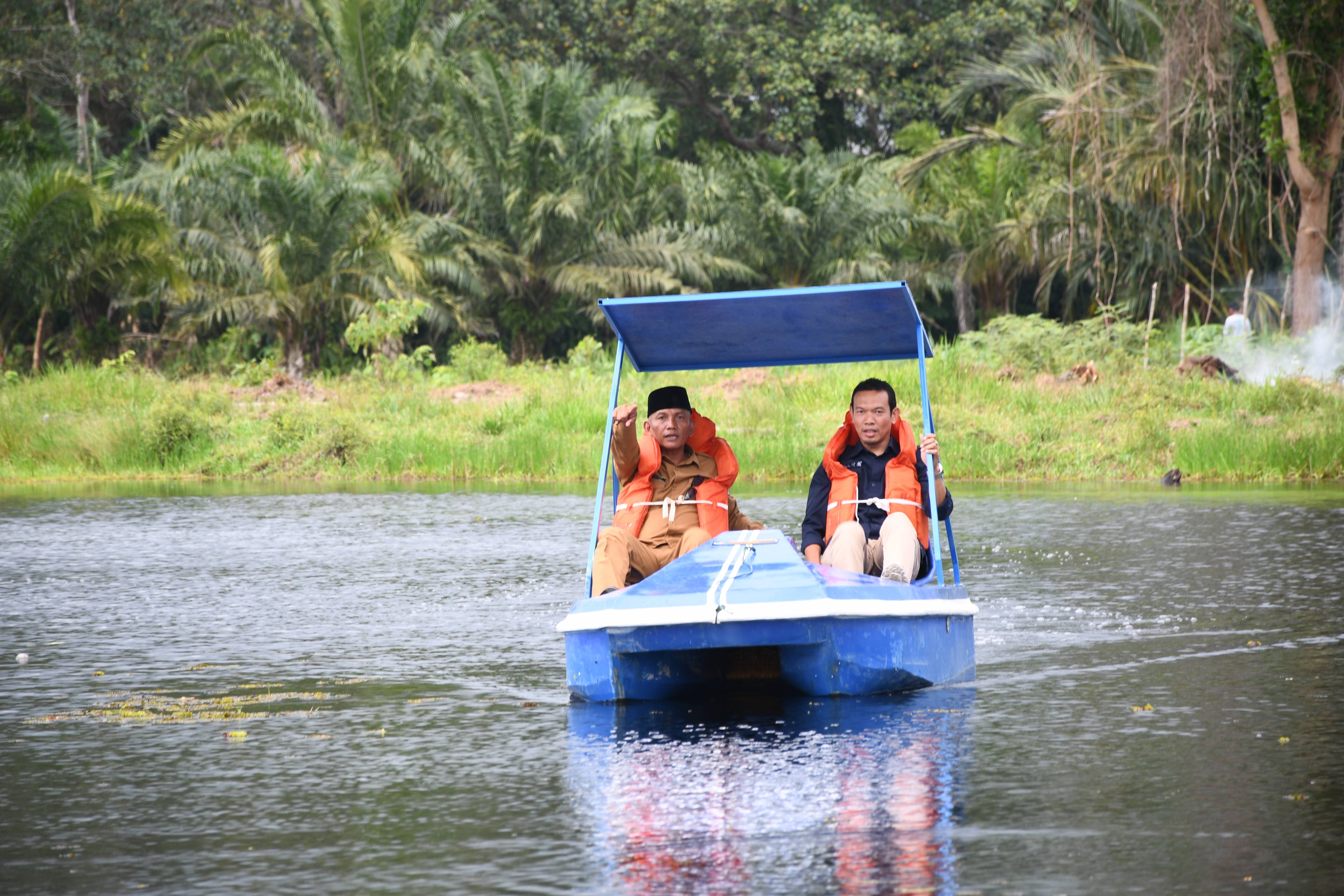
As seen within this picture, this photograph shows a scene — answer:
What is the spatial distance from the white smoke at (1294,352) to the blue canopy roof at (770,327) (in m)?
15.3

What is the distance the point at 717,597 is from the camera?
259 inches

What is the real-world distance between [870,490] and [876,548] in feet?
1.03

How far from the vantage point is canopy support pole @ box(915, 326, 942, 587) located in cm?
755

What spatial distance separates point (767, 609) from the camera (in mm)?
6516

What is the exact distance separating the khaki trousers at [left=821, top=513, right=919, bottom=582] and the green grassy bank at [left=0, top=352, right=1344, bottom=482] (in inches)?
495

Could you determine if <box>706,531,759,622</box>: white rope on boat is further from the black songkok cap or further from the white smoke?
the white smoke

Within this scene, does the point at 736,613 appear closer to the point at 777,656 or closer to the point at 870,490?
the point at 777,656

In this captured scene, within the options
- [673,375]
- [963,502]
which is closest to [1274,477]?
[963,502]

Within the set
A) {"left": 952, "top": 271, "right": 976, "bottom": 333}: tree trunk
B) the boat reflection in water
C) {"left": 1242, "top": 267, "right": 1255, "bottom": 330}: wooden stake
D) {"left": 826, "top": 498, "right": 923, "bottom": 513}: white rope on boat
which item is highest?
{"left": 952, "top": 271, "right": 976, "bottom": 333}: tree trunk

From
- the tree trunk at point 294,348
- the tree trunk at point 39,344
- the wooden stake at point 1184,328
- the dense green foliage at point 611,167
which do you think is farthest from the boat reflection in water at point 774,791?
the tree trunk at point 39,344

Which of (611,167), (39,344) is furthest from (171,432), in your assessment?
(611,167)

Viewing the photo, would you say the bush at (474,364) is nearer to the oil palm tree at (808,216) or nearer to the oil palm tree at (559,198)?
the oil palm tree at (559,198)

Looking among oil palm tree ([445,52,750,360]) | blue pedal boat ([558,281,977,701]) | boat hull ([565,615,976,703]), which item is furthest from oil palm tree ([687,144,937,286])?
boat hull ([565,615,976,703])

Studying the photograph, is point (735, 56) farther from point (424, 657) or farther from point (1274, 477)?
point (424, 657)
